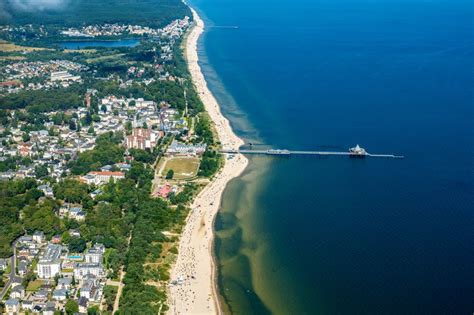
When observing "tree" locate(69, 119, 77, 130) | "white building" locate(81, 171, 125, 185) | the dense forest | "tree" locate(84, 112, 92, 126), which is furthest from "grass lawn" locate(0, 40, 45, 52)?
"white building" locate(81, 171, 125, 185)

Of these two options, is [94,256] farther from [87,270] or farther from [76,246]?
[76,246]

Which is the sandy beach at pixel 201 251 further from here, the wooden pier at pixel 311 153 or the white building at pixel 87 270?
A: the white building at pixel 87 270

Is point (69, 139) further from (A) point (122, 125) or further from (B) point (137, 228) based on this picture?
(B) point (137, 228)

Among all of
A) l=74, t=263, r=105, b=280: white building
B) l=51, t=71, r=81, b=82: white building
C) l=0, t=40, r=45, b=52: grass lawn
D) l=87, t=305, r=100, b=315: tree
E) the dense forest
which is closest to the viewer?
l=87, t=305, r=100, b=315: tree

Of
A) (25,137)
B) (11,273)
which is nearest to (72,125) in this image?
(25,137)

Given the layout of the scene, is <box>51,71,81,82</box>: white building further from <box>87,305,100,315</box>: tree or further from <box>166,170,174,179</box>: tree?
<box>87,305,100,315</box>: tree

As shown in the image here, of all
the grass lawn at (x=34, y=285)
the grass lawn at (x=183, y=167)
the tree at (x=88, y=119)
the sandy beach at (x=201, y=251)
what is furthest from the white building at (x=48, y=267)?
the tree at (x=88, y=119)
